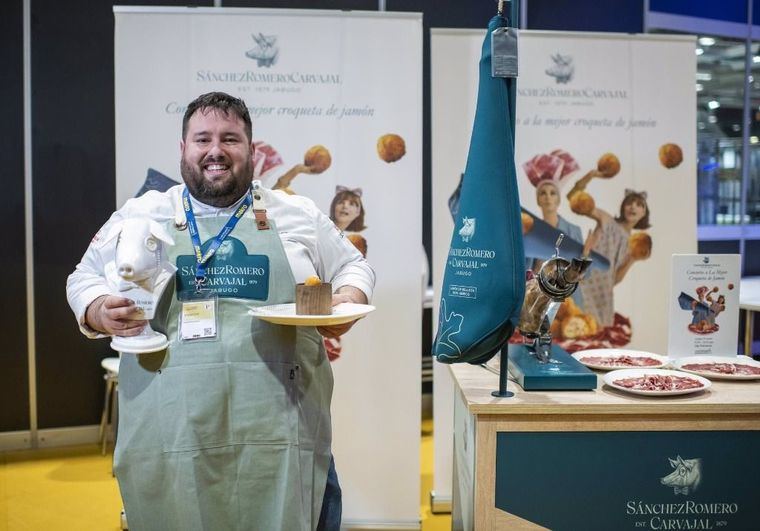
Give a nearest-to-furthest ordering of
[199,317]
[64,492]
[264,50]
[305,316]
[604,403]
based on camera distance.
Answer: [305,316]
[604,403]
[199,317]
[264,50]
[64,492]

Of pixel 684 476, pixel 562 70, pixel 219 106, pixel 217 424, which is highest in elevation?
pixel 562 70

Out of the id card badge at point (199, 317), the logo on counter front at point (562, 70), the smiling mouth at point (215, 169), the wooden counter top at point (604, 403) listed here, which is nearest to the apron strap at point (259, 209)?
the smiling mouth at point (215, 169)

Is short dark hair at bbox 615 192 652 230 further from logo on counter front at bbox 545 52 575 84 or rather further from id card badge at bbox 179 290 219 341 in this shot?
id card badge at bbox 179 290 219 341

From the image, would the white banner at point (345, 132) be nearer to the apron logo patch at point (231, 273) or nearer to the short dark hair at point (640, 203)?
the short dark hair at point (640, 203)

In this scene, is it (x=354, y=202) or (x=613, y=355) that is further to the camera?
(x=354, y=202)

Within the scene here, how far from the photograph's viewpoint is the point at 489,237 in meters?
1.76

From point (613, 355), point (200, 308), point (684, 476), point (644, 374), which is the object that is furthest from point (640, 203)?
point (200, 308)

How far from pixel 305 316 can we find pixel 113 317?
0.47 m

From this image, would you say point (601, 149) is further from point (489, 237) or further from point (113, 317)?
point (113, 317)

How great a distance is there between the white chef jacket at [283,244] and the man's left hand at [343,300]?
3 cm

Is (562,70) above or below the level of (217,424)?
above

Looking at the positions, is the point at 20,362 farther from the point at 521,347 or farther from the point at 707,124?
the point at 707,124

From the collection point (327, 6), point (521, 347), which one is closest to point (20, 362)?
point (327, 6)

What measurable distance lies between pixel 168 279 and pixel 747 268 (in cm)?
563
